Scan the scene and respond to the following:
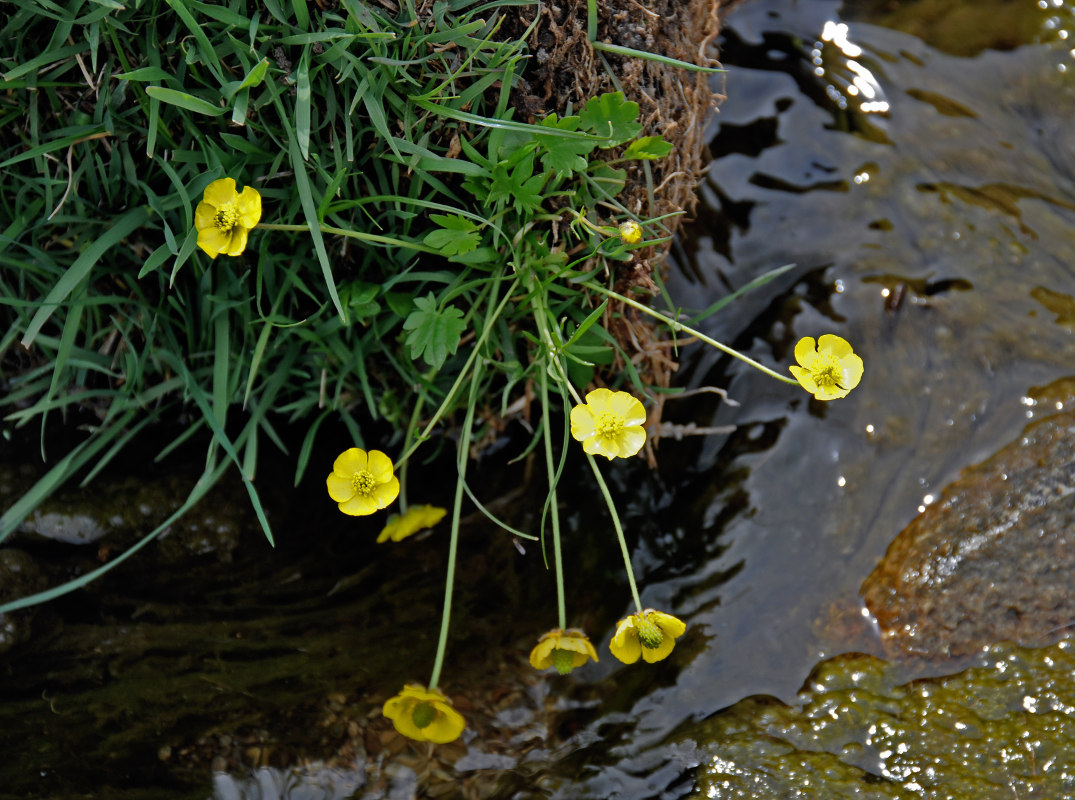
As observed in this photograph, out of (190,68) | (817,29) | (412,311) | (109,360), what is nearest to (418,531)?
(412,311)

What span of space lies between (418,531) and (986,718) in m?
1.52

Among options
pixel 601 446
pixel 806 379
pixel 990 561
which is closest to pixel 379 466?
pixel 601 446

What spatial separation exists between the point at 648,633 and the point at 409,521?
0.69 m

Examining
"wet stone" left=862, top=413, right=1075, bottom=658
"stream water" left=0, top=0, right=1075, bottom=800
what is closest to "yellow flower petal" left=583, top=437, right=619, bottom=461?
"stream water" left=0, top=0, right=1075, bottom=800

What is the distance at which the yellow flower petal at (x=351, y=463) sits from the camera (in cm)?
168

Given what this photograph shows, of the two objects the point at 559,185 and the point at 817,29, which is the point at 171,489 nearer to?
the point at 559,185

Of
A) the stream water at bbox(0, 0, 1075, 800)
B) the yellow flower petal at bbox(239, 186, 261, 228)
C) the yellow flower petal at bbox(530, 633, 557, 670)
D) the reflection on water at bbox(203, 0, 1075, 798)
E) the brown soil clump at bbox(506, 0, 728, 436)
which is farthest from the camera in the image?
the reflection on water at bbox(203, 0, 1075, 798)

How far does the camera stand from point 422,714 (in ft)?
5.46

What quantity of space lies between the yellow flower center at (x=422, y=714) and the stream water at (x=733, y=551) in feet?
1.33

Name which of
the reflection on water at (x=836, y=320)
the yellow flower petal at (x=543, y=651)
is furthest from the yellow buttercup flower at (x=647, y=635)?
the reflection on water at (x=836, y=320)

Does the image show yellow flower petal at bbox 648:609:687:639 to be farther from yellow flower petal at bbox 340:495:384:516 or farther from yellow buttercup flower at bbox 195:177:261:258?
yellow buttercup flower at bbox 195:177:261:258

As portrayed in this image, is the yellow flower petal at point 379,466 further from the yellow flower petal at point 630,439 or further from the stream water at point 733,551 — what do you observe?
the stream water at point 733,551

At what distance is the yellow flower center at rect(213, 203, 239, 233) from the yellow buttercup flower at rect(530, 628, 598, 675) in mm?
1046

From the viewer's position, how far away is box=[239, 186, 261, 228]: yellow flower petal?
1.55 metres
